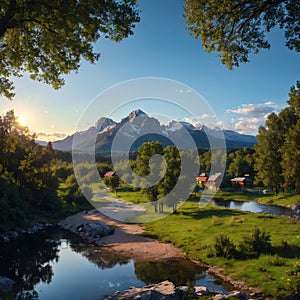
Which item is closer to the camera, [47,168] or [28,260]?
[28,260]

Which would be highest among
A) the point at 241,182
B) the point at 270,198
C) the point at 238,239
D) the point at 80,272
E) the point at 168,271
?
the point at 241,182

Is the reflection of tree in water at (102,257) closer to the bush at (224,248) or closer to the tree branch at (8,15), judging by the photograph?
the bush at (224,248)

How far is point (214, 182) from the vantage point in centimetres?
11762

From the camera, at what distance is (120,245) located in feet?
122

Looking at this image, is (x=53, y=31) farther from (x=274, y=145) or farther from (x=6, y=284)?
(x=274, y=145)

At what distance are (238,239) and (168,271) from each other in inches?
420

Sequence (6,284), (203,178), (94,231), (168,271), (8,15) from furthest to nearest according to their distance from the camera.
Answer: (203,178)
(94,231)
(168,271)
(6,284)
(8,15)

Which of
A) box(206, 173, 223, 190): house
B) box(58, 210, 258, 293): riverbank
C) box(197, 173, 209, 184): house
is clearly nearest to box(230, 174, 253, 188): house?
box(206, 173, 223, 190): house

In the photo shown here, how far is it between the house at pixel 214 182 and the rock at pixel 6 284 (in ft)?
A: 316

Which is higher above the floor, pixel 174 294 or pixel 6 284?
pixel 174 294

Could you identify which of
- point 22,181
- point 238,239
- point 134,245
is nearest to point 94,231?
point 134,245

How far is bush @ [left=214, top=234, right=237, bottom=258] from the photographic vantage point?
28266 millimetres

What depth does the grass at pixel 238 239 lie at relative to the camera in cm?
2198

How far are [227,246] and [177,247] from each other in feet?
25.5
